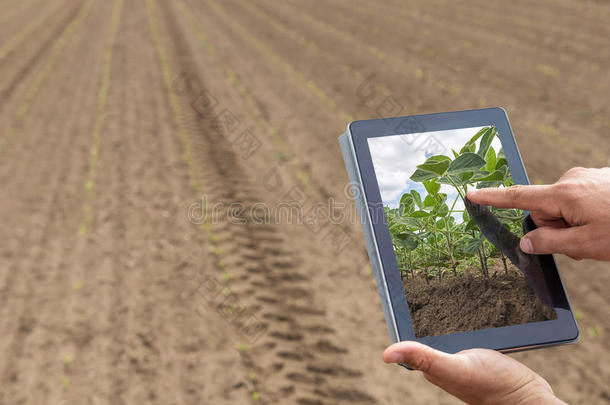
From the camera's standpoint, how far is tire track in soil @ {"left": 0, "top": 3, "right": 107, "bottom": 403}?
3021mm

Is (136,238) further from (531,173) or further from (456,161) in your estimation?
(531,173)

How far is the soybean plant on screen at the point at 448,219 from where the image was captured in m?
1.08

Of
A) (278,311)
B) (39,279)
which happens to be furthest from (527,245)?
(39,279)

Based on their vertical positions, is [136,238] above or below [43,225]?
below

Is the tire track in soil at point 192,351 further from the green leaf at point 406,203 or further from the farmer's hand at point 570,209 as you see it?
the farmer's hand at point 570,209

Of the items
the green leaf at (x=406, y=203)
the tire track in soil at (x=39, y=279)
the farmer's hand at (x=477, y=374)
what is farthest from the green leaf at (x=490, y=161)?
the tire track in soil at (x=39, y=279)

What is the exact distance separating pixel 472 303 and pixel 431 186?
322 millimetres

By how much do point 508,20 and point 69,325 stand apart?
10.7 metres

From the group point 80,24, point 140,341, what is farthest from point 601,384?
point 80,24

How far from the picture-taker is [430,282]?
107cm

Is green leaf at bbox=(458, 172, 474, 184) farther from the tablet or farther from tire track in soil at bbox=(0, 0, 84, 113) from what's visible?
tire track in soil at bbox=(0, 0, 84, 113)

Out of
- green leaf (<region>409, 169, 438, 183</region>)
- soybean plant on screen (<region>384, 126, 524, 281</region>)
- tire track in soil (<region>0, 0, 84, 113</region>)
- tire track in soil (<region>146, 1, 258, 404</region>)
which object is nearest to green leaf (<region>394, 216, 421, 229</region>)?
soybean plant on screen (<region>384, 126, 524, 281</region>)

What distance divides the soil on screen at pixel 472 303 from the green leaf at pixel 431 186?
23cm

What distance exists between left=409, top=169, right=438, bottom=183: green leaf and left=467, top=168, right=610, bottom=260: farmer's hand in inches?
5.8
